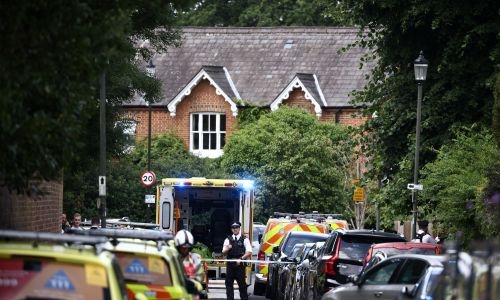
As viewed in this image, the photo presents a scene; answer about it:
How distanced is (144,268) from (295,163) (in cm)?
4042

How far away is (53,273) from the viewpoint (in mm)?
10789

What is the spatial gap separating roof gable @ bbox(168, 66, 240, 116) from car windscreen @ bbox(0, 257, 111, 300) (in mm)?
52831

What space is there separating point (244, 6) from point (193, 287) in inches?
2683

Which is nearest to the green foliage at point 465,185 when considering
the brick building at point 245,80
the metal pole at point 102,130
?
the metal pole at point 102,130

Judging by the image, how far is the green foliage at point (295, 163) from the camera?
5419 centimetres

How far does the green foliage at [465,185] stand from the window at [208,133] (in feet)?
110

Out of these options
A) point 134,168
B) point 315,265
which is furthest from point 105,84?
point 134,168

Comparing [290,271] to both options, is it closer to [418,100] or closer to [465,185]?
[465,185]

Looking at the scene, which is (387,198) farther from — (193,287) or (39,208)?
(193,287)

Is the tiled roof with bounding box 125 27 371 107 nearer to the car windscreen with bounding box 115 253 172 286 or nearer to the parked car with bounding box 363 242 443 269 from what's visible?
the parked car with bounding box 363 242 443 269

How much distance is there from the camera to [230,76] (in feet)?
217

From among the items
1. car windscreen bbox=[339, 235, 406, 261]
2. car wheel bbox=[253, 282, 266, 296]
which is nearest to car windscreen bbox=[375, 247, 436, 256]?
car windscreen bbox=[339, 235, 406, 261]

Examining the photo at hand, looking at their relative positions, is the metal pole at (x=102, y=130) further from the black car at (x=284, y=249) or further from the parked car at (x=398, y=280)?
the parked car at (x=398, y=280)

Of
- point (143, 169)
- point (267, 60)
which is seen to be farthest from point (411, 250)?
point (267, 60)
